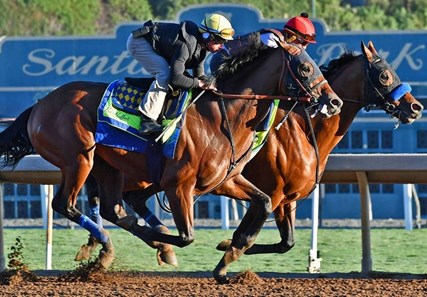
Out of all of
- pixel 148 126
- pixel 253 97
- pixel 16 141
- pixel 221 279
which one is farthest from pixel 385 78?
pixel 16 141

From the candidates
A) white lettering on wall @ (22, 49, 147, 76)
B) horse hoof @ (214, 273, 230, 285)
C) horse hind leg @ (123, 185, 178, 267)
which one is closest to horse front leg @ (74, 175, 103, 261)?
horse hind leg @ (123, 185, 178, 267)

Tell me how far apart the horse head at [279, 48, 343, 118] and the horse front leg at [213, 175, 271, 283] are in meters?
0.69

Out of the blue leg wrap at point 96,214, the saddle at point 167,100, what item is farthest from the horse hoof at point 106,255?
the saddle at point 167,100

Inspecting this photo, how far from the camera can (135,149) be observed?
7.61m

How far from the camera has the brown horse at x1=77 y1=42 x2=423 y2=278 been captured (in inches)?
309

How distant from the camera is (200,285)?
737 cm

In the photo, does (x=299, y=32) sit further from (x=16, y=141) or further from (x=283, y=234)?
(x=16, y=141)

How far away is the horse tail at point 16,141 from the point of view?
8102 mm

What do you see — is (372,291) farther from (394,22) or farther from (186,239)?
(394,22)

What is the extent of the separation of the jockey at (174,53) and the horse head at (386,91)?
1.10 metres

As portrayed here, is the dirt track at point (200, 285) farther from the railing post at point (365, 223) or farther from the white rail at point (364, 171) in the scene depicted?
the white rail at point (364, 171)

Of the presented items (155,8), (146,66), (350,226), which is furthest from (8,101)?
(155,8)

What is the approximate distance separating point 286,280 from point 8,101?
9.92 metres

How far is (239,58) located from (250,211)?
3.44ft
